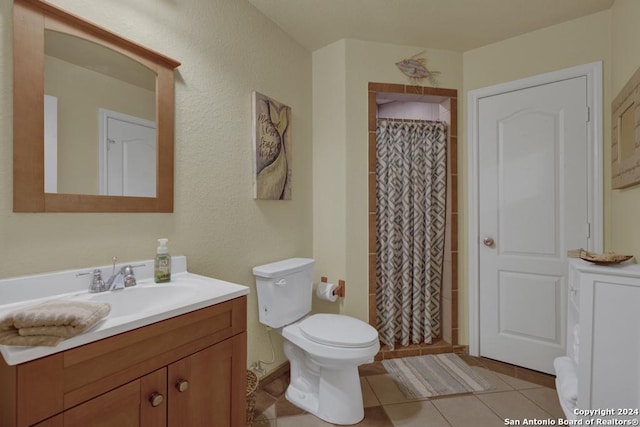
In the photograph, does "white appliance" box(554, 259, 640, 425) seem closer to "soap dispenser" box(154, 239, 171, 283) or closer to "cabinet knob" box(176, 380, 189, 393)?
"cabinet knob" box(176, 380, 189, 393)

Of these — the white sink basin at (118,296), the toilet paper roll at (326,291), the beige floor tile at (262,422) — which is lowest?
the beige floor tile at (262,422)

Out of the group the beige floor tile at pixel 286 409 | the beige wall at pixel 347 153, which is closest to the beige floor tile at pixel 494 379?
the beige wall at pixel 347 153

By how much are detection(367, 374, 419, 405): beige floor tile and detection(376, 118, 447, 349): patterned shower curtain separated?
1.14 ft

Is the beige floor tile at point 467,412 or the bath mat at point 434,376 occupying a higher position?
the bath mat at point 434,376

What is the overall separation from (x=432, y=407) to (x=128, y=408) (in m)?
1.59

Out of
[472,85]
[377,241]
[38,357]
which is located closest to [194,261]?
[38,357]

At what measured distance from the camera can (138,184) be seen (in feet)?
4.34

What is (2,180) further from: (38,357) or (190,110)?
(190,110)

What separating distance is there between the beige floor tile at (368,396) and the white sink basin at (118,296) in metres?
1.17

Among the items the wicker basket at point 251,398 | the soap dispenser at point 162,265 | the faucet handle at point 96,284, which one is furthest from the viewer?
the wicker basket at point 251,398

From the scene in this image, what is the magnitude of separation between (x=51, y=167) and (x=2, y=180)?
13cm

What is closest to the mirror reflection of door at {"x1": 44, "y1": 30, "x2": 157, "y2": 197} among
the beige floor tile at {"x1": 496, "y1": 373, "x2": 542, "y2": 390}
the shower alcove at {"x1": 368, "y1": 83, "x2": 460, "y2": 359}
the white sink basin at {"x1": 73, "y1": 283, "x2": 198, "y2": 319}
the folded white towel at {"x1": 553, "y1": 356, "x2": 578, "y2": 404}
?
the white sink basin at {"x1": 73, "y1": 283, "x2": 198, "y2": 319}

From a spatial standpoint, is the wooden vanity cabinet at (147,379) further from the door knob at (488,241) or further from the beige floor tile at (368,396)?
the door knob at (488,241)

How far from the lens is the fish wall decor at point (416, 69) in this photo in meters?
2.31
